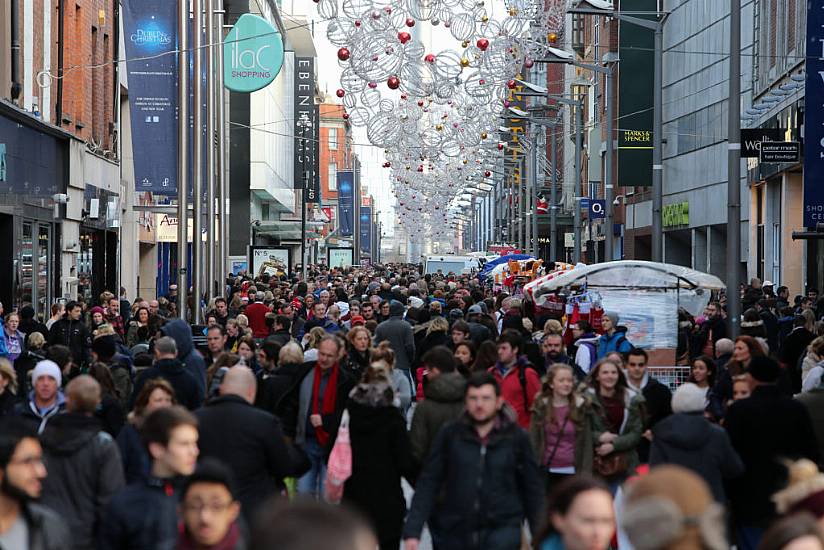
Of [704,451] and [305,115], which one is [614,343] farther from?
[305,115]

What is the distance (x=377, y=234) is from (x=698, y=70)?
136 metres

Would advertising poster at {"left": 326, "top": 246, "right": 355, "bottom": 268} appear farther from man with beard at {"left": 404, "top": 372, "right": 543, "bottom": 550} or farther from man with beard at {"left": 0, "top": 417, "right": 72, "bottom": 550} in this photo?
man with beard at {"left": 0, "top": 417, "right": 72, "bottom": 550}

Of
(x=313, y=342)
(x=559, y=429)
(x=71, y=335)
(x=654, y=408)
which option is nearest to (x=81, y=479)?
(x=559, y=429)

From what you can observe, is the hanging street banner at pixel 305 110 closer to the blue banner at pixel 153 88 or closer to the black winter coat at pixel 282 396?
the blue banner at pixel 153 88

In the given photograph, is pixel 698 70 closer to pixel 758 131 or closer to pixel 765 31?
pixel 765 31

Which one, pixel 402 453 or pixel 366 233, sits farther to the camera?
pixel 366 233

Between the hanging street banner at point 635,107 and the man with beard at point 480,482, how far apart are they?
36.2 metres

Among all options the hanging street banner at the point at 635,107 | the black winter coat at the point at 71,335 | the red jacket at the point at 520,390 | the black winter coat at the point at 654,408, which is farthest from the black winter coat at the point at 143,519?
the hanging street banner at the point at 635,107

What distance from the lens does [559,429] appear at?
10.0 meters

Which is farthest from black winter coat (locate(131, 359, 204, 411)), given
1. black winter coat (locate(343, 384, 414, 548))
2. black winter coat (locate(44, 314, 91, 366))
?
black winter coat (locate(44, 314, 91, 366))

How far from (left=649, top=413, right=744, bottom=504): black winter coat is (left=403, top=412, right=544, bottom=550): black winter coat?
1317 millimetres

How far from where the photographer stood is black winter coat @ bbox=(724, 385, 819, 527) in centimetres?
947

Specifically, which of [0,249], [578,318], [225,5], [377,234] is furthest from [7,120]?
[377,234]

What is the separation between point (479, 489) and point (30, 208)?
22.6 meters
